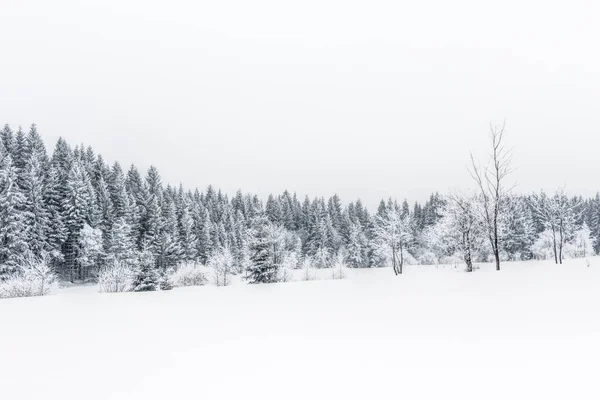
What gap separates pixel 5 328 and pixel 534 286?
12.5 meters

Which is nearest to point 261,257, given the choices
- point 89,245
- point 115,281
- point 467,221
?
point 115,281

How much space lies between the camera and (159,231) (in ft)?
164

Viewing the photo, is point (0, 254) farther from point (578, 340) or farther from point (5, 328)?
point (578, 340)

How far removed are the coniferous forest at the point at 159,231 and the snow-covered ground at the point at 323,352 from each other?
1360 centimetres

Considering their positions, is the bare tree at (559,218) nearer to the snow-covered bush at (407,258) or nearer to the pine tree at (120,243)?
the snow-covered bush at (407,258)

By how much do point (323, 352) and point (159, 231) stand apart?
50781 mm

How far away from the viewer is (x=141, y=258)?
63.9 feet

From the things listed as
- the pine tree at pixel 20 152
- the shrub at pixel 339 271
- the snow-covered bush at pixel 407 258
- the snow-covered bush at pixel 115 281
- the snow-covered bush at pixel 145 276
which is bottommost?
the snow-covered bush at pixel 407 258

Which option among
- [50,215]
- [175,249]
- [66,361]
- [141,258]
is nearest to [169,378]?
[66,361]

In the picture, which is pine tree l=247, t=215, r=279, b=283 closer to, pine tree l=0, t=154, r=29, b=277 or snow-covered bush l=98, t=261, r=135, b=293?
snow-covered bush l=98, t=261, r=135, b=293

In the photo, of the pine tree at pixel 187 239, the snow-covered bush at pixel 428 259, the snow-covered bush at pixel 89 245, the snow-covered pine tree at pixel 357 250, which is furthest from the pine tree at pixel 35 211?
the snow-covered bush at pixel 428 259

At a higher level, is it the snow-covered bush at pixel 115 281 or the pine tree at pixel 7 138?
the pine tree at pixel 7 138

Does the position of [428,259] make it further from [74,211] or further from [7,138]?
[7,138]

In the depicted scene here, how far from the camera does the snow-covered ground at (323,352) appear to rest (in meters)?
3.31
